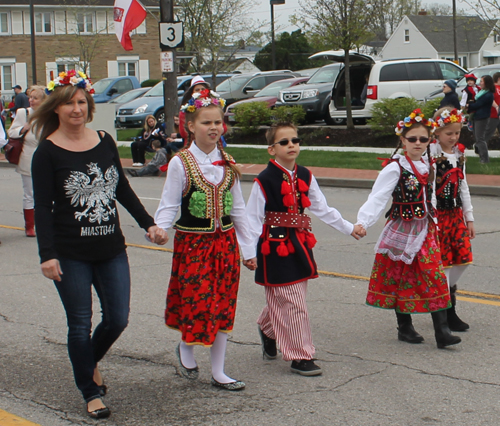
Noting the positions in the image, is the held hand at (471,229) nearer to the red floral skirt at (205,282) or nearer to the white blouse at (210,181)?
the white blouse at (210,181)

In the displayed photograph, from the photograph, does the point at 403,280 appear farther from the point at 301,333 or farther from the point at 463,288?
the point at 463,288

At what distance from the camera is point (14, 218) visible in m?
11.5

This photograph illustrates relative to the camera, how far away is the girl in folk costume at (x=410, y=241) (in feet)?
16.9

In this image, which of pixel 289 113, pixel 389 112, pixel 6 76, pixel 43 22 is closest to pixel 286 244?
pixel 389 112

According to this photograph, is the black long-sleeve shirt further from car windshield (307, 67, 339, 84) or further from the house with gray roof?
the house with gray roof

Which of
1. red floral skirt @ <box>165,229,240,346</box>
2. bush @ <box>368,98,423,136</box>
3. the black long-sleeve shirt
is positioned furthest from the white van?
the black long-sleeve shirt

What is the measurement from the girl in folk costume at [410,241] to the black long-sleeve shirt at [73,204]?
1.91 metres

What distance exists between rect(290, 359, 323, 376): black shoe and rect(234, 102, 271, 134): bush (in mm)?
16567

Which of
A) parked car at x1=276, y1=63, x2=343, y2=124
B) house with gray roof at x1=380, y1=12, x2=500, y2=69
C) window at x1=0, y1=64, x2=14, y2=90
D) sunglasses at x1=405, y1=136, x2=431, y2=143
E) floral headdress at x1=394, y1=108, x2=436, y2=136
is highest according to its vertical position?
house with gray roof at x1=380, y1=12, x2=500, y2=69

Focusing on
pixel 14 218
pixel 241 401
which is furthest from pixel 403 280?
pixel 14 218

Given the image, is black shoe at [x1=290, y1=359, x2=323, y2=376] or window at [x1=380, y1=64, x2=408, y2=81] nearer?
black shoe at [x1=290, y1=359, x2=323, y2=376]

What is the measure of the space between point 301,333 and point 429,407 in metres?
0.91

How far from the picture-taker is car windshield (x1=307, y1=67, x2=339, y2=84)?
2280cm

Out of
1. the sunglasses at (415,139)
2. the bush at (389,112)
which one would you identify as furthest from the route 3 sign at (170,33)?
the sunglasses at (415,139)
